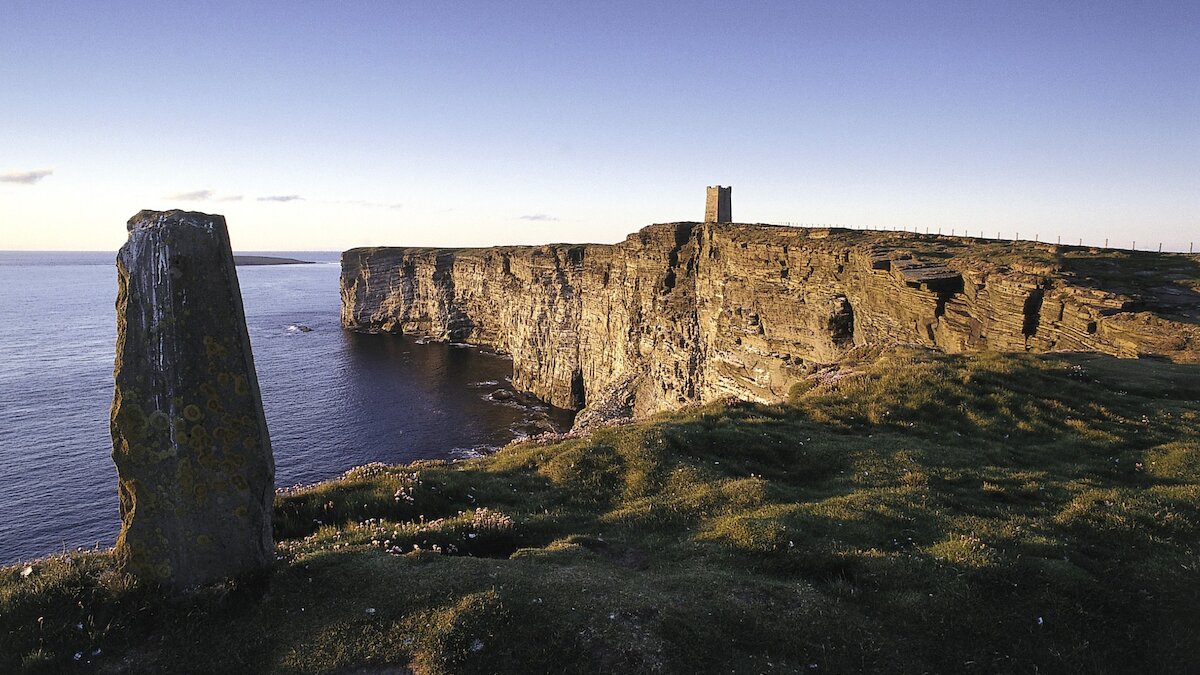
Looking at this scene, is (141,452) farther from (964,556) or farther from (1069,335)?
(1069,335)

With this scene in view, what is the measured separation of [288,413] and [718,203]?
61.0 meters

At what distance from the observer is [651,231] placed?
75562 mm

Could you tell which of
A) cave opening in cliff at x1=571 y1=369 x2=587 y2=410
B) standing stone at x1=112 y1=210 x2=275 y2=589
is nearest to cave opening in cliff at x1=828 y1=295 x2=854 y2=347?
standing stone at x1=112 y1=210 x2=275 y2=589

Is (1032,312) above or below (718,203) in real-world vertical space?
below

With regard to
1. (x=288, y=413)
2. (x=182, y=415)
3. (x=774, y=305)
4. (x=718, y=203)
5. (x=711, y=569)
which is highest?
(x=718, y=203)

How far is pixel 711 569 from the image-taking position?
983 cm

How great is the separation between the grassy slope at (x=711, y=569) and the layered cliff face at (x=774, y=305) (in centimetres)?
1430

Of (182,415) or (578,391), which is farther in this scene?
(578,391)

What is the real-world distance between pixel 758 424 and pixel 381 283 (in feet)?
485

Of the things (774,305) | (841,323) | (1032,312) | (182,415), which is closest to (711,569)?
(182,415)

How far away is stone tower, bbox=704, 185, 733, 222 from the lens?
77.8 m

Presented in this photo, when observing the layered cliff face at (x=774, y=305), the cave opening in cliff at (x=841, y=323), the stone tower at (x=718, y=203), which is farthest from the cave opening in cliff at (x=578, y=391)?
the cave opening in cliff at (x=841, y=323)

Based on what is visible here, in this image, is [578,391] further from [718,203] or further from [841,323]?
[841,323]

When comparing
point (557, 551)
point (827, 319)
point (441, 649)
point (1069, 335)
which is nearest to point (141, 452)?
point (441, 649)
